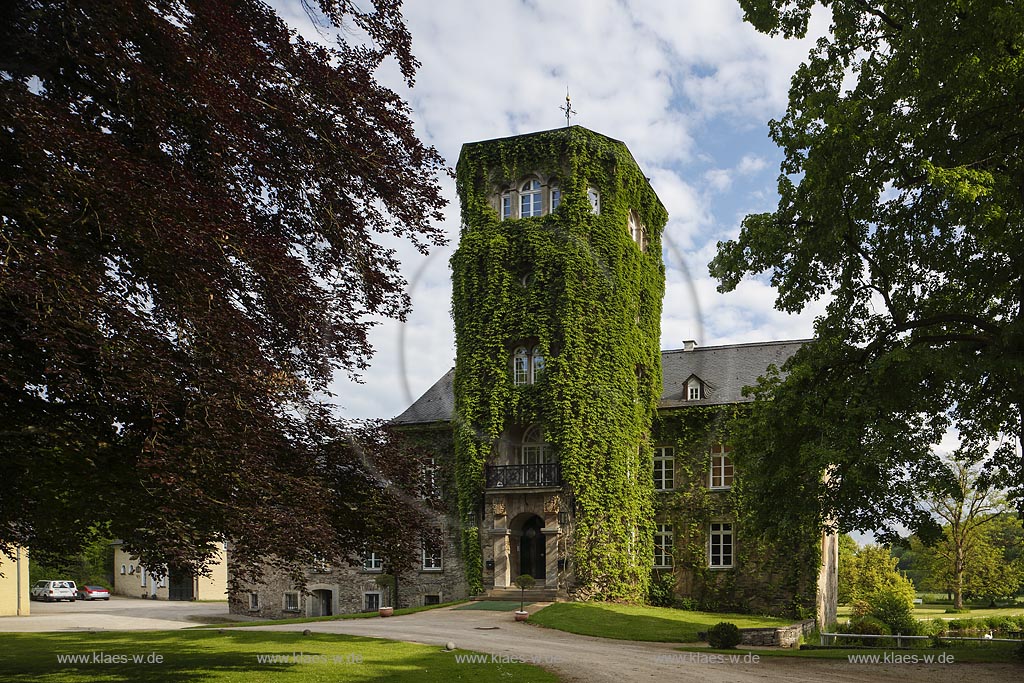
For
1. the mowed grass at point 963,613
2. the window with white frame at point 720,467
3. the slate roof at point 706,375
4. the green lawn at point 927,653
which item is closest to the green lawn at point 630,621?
the green lawn at point 927,653

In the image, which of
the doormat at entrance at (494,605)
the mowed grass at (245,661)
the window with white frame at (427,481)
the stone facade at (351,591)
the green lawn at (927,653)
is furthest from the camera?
the stone facade at (351,591)

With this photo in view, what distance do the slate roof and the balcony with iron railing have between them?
337 centimetres

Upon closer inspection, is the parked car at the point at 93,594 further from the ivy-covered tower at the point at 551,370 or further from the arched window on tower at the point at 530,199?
the arched window on tower at the point at 530,199

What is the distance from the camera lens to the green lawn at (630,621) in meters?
23.3

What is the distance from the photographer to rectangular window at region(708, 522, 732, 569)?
33781 millimetres

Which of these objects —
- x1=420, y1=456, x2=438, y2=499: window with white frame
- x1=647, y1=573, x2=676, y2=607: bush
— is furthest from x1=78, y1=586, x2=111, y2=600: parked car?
x1=420, y1=456, x2=438, y2=499: window with white frame

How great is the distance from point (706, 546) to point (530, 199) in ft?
48.6

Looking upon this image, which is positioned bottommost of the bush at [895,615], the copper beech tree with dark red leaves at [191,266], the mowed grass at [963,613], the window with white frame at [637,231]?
the mowed grass at [963,613]

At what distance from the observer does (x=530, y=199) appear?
3362 centimetres

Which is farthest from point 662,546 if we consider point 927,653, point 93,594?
point 93,594

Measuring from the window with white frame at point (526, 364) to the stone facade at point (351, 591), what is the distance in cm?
740

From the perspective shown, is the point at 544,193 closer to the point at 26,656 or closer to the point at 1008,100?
the point at 1008,100

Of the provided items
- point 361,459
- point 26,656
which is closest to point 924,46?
point 361,459

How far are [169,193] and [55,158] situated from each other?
120cm
